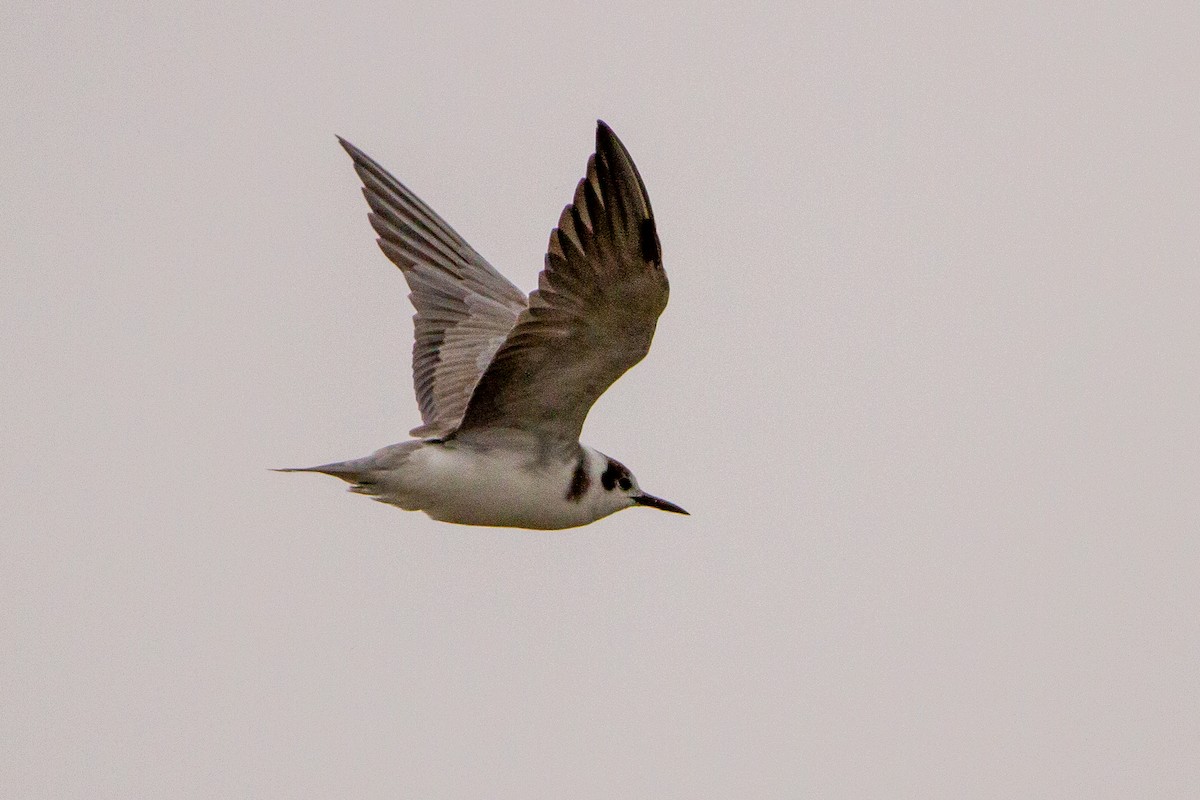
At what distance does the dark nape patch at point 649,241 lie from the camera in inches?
292

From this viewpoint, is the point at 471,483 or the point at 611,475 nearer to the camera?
the point at 471,483

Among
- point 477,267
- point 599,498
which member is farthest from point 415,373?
point 599,498

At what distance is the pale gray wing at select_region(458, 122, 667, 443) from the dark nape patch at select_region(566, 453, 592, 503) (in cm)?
53

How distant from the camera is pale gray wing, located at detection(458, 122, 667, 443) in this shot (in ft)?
24.3

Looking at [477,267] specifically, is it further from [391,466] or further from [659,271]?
[659,271]

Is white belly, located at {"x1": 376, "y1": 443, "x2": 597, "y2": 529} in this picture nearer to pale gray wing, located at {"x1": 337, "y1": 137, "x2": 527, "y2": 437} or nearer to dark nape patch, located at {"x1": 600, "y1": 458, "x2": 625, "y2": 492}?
dark nape patch, located at {"x1": 600, "y1": 458, "x2": 625, "y2": 492}

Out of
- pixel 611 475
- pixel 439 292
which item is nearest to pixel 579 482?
pixel 611 475

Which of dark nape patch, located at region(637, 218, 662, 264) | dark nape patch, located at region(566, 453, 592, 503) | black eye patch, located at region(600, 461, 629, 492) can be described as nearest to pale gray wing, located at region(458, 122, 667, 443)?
dark nape patch, located at region(637, 218, 662, 264)

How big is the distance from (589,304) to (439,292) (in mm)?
2842

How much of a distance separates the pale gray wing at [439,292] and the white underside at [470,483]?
122 cm

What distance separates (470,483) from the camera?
845 centimetres

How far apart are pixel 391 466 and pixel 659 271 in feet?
5.51

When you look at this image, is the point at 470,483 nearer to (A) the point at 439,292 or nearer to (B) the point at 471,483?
(B) the point at 471,483

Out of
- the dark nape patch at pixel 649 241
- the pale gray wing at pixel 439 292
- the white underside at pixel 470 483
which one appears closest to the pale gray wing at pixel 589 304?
the dark nape patch at pixel 649 241
